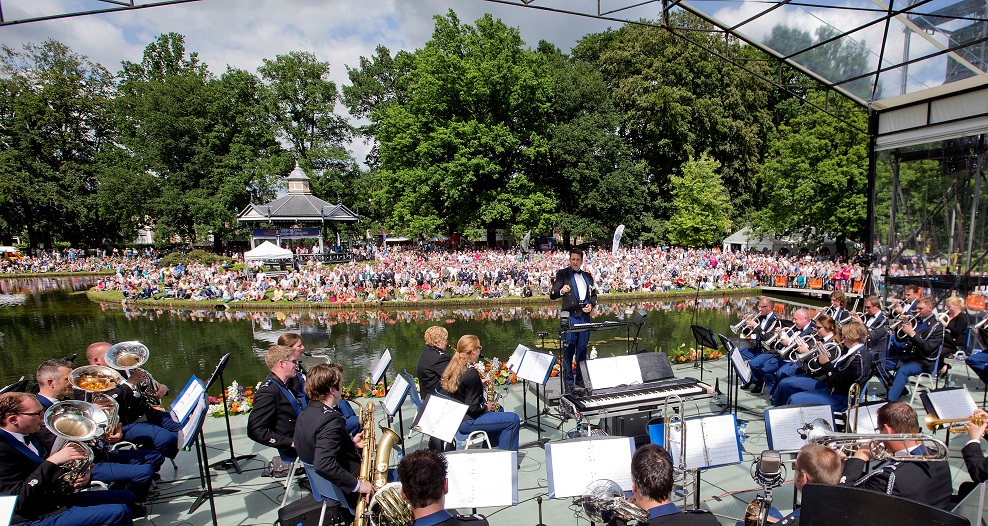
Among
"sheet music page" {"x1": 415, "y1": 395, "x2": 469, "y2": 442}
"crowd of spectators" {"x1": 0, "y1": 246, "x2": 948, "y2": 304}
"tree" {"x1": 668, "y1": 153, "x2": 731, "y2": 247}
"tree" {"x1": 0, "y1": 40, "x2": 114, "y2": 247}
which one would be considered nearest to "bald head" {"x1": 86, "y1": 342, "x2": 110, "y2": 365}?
"sheet music page" {"x1": 415, "y1": 395, "x2": 469, "y2": 442}

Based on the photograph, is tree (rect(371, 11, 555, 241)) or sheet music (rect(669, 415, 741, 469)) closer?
sheet music (rect(669, 415, 741, 469))

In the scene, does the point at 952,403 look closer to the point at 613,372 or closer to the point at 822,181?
the point at 613,372

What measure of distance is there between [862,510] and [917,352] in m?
5.55

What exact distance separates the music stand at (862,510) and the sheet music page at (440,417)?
7.66ft

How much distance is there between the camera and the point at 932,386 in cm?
698

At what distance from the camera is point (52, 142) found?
39.4m

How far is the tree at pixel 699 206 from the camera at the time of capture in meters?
31.0

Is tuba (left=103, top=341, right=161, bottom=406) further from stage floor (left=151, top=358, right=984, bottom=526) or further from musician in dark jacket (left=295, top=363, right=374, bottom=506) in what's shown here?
musician in dark jacket (left=295, top=363, right=374, bottom=506)

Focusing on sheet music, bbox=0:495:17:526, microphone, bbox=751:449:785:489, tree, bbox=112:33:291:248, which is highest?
tree, bbox=112:33:291:248

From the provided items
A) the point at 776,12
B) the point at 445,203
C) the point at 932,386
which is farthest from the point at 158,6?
the point at 445,203

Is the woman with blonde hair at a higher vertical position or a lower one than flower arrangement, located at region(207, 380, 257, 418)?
higher

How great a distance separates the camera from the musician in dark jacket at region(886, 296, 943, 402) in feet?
19.4

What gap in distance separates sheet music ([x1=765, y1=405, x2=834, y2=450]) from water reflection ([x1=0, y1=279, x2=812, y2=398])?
5.75 metres

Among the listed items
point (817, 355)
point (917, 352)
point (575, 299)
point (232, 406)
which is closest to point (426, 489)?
point (575, 299)
